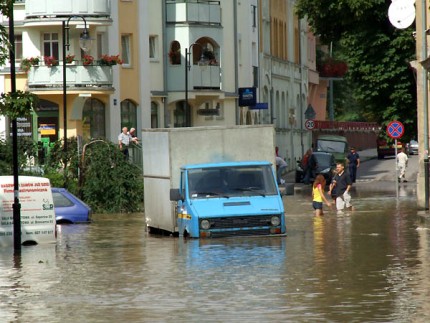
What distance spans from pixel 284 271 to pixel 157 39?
1778 inches

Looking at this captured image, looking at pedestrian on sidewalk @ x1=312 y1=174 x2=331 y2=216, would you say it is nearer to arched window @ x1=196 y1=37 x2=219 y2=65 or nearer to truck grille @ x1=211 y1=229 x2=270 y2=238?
truck grille @ x1=211 y1=229 x2=270 y2=238

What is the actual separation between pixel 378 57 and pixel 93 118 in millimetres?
12068

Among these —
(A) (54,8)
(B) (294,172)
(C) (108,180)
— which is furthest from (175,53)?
(C) (108,180)

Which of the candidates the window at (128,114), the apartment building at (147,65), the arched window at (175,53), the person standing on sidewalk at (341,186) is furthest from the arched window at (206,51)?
the person standing on sidewalk at (341,186)

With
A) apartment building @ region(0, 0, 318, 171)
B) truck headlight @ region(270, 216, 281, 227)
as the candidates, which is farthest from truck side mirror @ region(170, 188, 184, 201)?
apartment building @ region(0, 0, 318, 171)

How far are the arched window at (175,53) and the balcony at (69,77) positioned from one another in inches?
336

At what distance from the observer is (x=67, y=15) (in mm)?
58406

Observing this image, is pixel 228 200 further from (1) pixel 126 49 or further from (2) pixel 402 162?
(2) pixel 402 162

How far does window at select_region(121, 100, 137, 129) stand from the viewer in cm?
6388

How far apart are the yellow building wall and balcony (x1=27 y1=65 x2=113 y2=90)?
3787mm

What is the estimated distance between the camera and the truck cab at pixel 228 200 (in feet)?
102

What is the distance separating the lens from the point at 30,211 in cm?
3156

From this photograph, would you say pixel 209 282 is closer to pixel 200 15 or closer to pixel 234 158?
pixel 234 158

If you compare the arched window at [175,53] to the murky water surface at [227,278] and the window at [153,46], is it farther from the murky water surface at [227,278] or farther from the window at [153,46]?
the murky water surface at [227,278]
